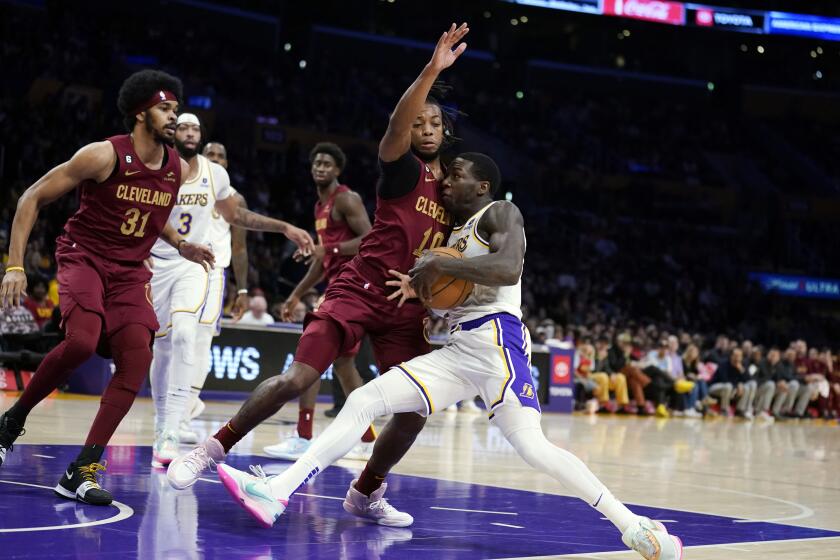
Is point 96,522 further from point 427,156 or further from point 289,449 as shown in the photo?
point 289,449

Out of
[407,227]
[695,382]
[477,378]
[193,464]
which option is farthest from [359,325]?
[695,382]

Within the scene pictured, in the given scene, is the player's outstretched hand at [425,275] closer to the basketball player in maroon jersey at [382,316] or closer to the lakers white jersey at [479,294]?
the lakers white jersey at [479,294]

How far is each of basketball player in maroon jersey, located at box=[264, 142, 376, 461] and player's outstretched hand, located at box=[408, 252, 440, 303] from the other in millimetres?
2665

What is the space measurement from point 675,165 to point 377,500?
30.4 meters

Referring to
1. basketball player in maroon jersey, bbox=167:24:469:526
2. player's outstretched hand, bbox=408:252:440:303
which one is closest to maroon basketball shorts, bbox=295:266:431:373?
basketball player in maroon jersey, bbox=167:24:469:526

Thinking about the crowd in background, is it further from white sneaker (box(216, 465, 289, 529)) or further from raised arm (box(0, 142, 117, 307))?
white sneaker (box(216, 465, 289, 529))

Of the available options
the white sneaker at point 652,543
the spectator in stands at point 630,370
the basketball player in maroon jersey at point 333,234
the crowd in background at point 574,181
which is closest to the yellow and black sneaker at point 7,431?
the basketball player in maroon jersey at point 333,234

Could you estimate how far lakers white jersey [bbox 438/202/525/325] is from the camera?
4973mm

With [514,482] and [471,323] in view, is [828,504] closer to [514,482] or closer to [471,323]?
[514,482]

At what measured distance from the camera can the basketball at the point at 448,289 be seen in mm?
4848

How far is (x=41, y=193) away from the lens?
5.18 meters

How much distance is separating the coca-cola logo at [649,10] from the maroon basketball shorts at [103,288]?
1055 inches

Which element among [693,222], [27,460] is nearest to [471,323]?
[27,460]

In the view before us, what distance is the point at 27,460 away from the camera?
21.3 feet
